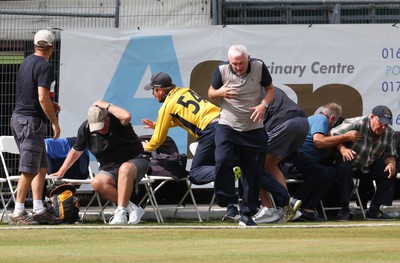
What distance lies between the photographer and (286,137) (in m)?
12.2

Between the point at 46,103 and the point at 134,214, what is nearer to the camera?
the point at 46,103

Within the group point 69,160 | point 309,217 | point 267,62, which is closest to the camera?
point 69,160

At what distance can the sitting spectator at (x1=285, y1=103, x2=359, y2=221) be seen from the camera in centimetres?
1277

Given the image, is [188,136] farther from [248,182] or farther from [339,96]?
[248,182]

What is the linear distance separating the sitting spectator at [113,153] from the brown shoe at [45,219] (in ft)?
1.85

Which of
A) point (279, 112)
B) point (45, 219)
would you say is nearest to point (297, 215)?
point (279, 112)

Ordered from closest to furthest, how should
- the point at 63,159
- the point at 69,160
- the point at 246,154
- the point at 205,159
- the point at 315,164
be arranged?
the point at 246,154, the point at 69,160, the point at 205,159, the point at 315,164, the point at 63,159

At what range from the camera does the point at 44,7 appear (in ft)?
52.4

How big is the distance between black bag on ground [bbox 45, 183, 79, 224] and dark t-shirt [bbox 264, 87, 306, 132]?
2300 millimetres

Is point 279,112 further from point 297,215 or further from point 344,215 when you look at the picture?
point 344,215

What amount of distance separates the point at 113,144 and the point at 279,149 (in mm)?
1824

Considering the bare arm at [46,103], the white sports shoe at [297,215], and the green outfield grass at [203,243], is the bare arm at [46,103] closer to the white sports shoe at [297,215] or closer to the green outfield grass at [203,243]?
the green outfield grass at [203,243]

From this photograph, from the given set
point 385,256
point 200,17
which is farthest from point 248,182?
point 200,17

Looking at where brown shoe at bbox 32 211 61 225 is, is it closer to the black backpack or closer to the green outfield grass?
the green outfield grass
